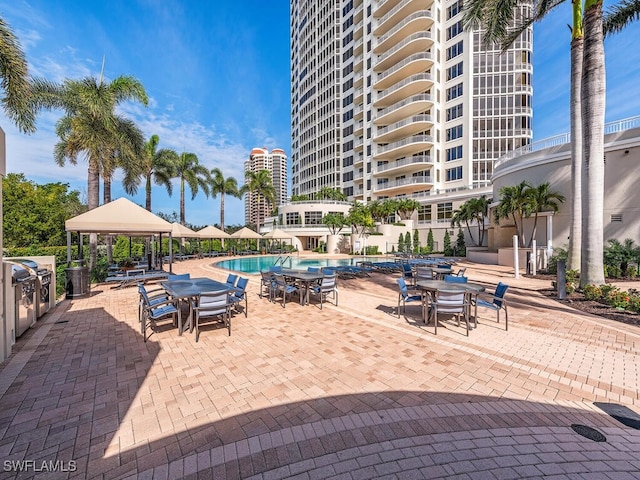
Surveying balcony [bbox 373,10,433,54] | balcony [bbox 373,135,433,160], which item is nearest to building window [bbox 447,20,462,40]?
balcony [bbox 373,10,433,54]

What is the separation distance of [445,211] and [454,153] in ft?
31.2

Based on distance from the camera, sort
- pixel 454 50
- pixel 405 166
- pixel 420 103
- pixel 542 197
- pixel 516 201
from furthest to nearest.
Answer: pixel 405 166, pixel 420 103, pixel 454 50, pixel 516 201, pixel 542 197

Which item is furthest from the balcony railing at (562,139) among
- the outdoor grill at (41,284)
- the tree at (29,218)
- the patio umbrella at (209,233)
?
the tree at (29,218)

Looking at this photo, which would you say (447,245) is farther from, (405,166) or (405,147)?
(405,147)

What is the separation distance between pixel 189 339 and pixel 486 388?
518cm

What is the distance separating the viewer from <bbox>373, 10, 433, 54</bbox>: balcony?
37.1 meters

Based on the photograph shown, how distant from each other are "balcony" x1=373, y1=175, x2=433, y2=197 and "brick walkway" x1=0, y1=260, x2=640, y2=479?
34.8 metres

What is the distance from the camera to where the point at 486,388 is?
12.2ft

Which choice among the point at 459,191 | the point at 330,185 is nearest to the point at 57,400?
the point at 459,191

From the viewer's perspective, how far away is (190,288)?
6.33m

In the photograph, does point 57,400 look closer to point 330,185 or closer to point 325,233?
point 325,233

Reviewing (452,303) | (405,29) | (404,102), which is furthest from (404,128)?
(452,303)

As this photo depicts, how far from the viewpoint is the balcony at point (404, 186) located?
38469 mm

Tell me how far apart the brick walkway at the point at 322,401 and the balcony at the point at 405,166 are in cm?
3550
